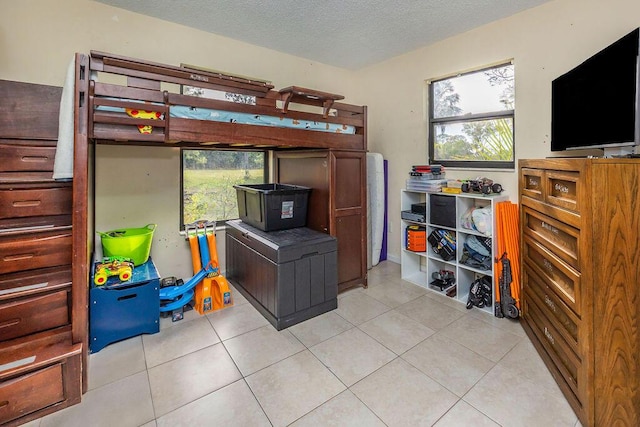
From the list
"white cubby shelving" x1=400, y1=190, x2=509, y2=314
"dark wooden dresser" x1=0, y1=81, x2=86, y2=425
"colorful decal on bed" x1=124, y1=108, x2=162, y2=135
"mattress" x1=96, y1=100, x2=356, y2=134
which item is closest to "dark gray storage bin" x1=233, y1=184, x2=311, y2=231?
"mattress" x1=96, y1=100, x2=356, y2=134

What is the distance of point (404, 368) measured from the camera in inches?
77.1

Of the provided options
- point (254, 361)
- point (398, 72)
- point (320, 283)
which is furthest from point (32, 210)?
point (398, 72)

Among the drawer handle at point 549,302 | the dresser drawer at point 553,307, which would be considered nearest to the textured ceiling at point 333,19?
the dresser drawer at point 553,307

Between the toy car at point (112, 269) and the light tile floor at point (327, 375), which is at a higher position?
the toy car at point (112, 269)

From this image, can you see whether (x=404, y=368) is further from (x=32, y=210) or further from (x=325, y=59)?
(x=325, y=59)

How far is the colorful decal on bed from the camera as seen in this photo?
6.29 ft

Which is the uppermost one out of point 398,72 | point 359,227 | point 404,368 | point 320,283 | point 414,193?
point 398,72

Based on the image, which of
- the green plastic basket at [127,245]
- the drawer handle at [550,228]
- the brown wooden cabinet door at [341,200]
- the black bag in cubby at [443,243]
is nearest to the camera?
the drawer handle at [550,228]

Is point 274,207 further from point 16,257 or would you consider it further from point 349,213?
point 16,257

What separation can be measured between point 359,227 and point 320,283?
0.80m

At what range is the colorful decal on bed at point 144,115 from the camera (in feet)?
6.29

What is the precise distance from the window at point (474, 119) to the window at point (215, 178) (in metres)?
2.12

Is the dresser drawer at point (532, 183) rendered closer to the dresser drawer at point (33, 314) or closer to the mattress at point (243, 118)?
the mattress at point (243, 118)

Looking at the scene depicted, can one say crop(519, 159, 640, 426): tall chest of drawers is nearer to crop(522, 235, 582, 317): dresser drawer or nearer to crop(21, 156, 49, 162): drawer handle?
crop(522, 235, 582, 317): dresser drawer
